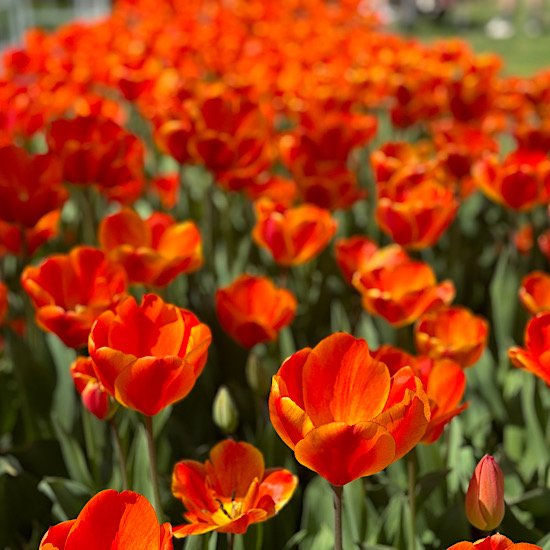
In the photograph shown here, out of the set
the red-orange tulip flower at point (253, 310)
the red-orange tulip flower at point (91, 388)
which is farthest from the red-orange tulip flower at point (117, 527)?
the red-orange tulip flower at point (253, 310)

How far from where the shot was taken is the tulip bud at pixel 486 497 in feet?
3.24

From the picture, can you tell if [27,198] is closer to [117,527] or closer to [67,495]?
[67,495]

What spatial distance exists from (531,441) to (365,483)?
31cm

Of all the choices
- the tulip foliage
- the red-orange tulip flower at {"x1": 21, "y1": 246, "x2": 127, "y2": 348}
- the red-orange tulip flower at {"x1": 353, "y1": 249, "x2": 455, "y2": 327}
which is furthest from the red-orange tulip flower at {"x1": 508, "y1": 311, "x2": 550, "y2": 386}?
the red-orange tulip flower at {"x1": 21, "y1": 246, "x2": 127, "y2": 348}

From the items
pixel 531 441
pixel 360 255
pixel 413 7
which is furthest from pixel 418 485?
pixel 413 7

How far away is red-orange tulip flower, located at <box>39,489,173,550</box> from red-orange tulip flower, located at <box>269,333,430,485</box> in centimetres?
15

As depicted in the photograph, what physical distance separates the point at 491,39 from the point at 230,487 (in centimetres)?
1131

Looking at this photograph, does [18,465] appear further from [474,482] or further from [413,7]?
[413,7]

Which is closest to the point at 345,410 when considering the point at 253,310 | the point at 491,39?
the point at 253,310

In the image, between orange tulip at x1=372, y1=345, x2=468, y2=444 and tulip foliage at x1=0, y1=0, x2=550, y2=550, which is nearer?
tulip foliage at x1=0, y1=0, x2=550, y2=550

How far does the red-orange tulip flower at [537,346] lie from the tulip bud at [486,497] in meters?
0.18

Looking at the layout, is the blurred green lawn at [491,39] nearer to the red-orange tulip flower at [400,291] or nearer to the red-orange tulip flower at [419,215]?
the red-orange tulip flower at [419,215]

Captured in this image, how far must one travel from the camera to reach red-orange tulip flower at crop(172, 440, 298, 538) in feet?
3.41

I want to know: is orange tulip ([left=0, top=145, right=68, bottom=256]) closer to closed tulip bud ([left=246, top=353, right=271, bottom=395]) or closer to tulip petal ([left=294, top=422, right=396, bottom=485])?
closed tulip bud ([left=246, top=353, right=271, bottom=395])
